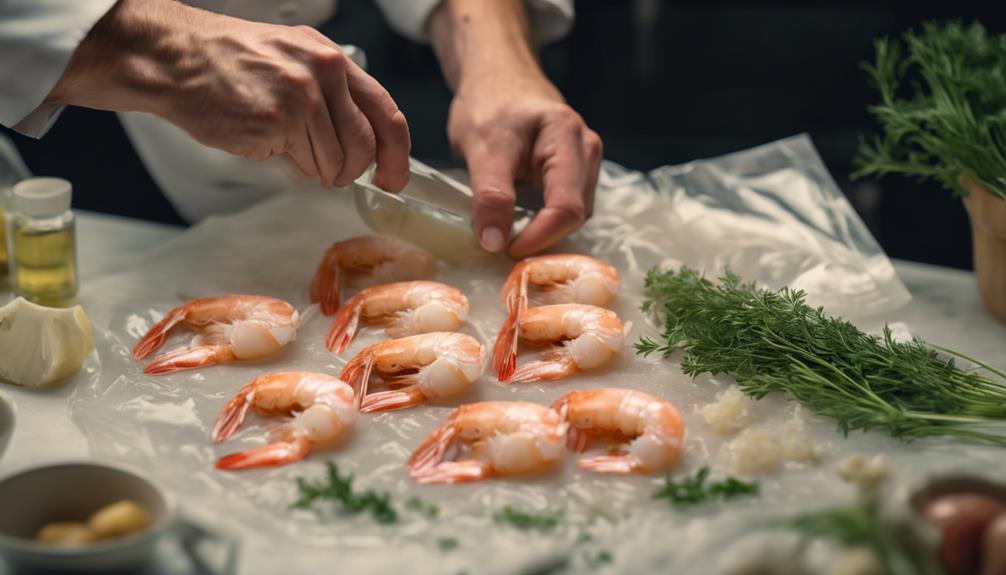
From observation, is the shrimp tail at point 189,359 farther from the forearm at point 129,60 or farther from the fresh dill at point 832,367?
the fresh dill at point 832,367

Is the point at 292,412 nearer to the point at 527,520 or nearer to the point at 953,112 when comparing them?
the point at 527,520

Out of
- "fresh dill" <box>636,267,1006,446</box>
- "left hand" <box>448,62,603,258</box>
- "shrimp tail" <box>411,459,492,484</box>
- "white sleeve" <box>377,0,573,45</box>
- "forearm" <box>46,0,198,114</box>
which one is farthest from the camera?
"white sleeve" <box>377,0,573,45</box>

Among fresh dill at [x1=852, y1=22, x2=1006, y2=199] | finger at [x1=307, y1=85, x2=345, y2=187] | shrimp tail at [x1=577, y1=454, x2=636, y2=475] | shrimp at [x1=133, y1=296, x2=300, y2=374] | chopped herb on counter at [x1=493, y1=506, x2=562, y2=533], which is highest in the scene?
fresh dill at [x1=852, y1=22, x2=1006, y2=199]

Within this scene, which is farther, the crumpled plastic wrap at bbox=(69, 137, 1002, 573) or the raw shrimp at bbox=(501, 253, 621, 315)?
the raw shrimp at bbox=(501, 253, 621, 315)

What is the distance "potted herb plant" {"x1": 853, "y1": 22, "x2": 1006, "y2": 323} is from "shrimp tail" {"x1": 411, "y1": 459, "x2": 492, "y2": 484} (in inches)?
36.5

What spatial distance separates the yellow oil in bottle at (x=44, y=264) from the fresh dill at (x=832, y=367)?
3.20 feet

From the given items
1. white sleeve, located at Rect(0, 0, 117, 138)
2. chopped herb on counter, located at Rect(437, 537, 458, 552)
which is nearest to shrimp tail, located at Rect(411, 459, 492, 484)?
chopped herb on counter, located at Rect(437, 537, 458, 552)

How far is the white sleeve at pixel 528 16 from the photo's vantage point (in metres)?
2.45

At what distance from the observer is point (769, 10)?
15.8 ft

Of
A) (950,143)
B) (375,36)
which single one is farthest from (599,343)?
(375,36)

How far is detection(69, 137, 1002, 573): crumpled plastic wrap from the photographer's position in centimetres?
125

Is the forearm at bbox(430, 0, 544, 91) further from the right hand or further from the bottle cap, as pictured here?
the bottle cap

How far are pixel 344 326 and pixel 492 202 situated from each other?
0.38 m

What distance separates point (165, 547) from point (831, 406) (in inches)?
34.9
